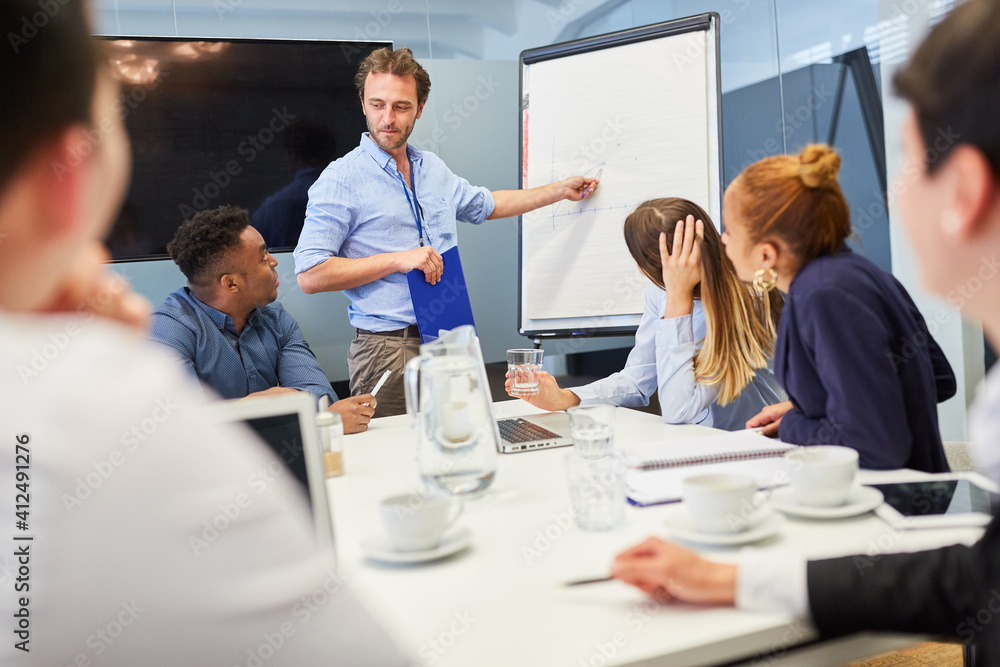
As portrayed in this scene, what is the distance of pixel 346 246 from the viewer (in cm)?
267

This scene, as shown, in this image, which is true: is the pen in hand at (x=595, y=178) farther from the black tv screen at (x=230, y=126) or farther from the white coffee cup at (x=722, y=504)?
the white coffee cup at (x=722, y=504)

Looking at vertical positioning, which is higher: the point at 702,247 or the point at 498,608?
the point at 702,247

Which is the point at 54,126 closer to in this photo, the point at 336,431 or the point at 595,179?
the point at 336,431

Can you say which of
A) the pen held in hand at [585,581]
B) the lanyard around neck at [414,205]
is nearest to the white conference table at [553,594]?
the pen held in hand at [585,581]

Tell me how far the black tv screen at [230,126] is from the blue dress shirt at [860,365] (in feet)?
8.24

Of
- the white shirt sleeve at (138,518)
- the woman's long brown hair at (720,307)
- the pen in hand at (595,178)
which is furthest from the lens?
the pen in hand at (595,178)

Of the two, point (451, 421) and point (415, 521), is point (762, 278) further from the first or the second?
point (415, 521)

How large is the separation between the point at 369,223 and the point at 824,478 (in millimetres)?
1973

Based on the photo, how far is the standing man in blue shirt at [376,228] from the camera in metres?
2.53

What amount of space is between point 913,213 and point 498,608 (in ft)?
1.75

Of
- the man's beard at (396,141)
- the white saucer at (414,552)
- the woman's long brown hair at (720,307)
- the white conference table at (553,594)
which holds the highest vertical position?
the man's beard at (396,141)

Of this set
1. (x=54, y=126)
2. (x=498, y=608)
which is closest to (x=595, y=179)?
(x=498, y=608)

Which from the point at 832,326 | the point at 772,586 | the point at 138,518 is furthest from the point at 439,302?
the point at 138,518

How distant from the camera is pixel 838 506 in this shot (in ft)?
3.23
